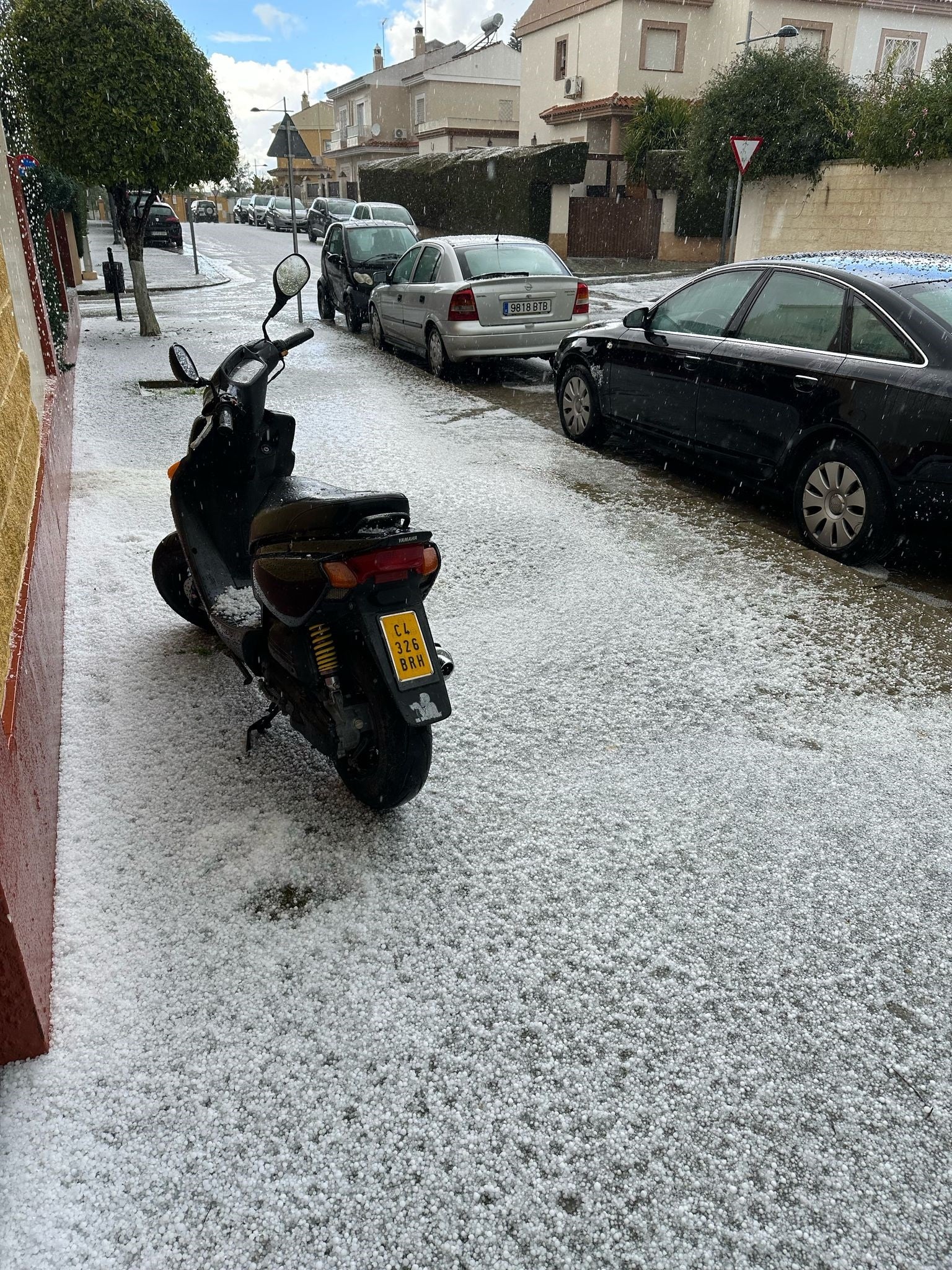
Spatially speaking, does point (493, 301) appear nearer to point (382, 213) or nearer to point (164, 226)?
point (382, 213)

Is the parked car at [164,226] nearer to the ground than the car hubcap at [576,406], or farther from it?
farther from it

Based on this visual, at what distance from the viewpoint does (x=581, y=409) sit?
25.5 feet

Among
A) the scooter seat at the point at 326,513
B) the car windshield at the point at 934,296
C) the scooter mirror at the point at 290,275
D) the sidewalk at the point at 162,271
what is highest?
the scooter mirror at the point at 290,275

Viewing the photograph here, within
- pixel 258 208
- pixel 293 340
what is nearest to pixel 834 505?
pixel 293 340

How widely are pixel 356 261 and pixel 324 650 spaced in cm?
1332

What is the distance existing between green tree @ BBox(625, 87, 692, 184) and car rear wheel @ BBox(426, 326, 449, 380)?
70.9 ft

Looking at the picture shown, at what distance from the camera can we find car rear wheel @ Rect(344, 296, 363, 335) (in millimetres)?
14398

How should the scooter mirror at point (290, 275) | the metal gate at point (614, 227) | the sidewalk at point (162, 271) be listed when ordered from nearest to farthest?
1. the scooter mirror at point (290, 275)
2. the sidewalk at point (162, 271)
3. the metal gate at point (614, 227)

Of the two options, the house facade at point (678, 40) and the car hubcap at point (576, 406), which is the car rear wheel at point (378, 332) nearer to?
the car hubcap at point (576, 406)

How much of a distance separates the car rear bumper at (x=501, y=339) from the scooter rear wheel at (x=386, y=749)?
26.3 ft

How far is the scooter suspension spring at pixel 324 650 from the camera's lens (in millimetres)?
2861

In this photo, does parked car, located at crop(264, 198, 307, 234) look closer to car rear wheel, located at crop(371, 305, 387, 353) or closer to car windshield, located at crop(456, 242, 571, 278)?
car rear wheel, located at crop(371, 305, 387, 353)

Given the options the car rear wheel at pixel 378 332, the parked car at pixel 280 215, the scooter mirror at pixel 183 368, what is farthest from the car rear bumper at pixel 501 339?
the parked car at pixel 280 215

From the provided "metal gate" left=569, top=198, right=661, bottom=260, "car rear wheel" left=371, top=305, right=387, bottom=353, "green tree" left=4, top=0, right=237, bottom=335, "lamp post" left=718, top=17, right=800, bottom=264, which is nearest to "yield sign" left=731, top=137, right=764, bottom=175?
Result: "lamp post" left=718, top=17, right=800, bottom=264
